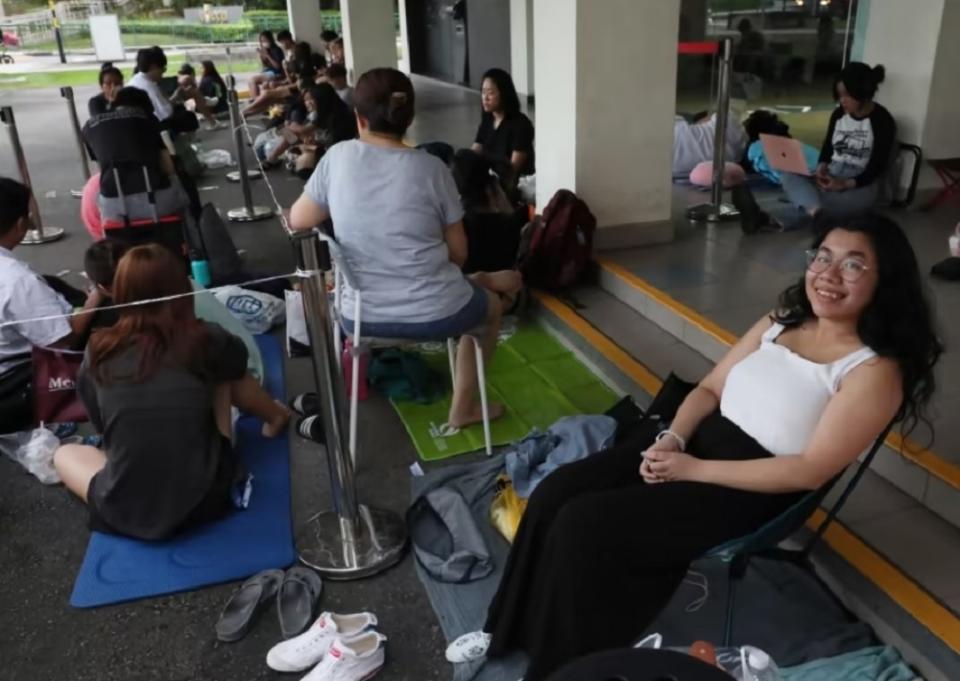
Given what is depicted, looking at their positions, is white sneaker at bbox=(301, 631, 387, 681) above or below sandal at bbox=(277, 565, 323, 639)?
above

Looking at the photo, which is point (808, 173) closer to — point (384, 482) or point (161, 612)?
point (384, 482)

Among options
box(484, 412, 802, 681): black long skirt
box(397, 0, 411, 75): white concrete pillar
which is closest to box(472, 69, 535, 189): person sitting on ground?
box(484, 412, 802, 681): black long skirt

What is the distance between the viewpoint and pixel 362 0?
11.6m

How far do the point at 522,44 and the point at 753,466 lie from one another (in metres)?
9.16

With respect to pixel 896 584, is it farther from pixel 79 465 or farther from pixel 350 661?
pixel 79 465

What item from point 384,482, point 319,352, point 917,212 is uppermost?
point 319,352

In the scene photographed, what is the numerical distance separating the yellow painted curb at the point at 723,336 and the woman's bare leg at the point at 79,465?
2373mm

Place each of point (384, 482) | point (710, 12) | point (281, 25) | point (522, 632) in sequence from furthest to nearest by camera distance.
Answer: point (281, 25) < point (710, 12) < point (384, 482) < point (522, 632)

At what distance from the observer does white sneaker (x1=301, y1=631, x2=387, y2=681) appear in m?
2.05

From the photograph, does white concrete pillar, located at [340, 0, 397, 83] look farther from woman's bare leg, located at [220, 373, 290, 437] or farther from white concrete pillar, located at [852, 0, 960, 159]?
woman's bare leg, located at [220, 373, 290, 437]

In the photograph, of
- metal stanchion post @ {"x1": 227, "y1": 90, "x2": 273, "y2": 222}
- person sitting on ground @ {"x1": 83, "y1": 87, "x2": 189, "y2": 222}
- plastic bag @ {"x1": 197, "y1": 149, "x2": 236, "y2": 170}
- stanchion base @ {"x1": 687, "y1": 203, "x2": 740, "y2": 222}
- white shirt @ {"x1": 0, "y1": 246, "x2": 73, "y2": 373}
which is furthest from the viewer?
plastic bag @ {"x1": 197, "y1": 149, "x2": 236, "y2": 170}

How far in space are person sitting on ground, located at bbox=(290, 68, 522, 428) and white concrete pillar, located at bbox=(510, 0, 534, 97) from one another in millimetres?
7744

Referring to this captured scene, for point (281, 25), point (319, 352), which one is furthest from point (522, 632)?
point (281, 25)

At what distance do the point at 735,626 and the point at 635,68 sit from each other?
293 cm
